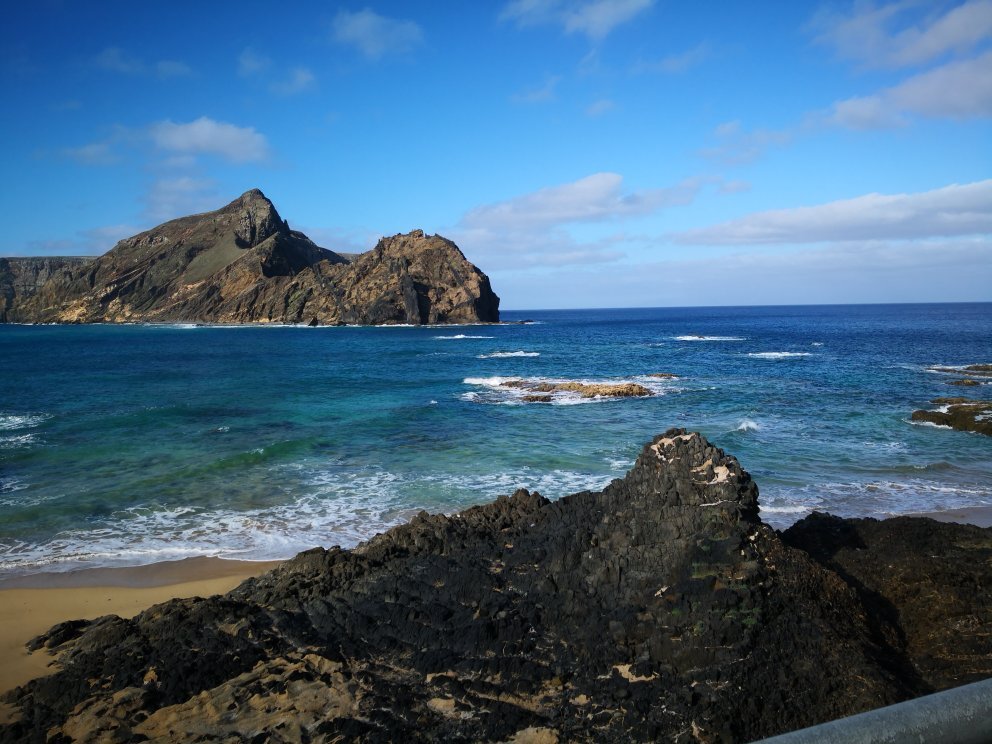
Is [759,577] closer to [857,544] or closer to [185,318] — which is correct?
[857,544]

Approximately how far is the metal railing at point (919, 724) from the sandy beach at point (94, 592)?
9.35 meters

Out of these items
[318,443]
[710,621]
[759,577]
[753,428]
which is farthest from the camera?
[753,428]

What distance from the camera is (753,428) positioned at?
23297 mm

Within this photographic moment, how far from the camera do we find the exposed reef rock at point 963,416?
896 inches

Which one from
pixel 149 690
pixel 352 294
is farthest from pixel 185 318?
pixel 149 690

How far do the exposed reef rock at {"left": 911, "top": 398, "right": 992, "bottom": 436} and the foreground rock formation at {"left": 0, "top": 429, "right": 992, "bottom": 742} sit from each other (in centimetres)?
1787

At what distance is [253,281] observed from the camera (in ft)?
407

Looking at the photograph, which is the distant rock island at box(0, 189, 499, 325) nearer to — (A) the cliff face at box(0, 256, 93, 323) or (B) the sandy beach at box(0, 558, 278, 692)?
(A) the cliff face at box(0, 256, 93, 323)

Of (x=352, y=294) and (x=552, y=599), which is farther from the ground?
(x=352, y=294)

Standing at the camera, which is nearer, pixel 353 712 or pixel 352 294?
pixel 353 712

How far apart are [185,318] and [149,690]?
443 ft

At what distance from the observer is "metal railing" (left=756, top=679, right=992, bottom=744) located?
136cm

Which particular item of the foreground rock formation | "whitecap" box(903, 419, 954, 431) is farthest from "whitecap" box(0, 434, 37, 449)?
"whitecap" box(903, 419, 954, 431)

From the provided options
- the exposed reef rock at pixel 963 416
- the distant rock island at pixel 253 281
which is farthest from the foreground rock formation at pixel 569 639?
the distant rock island at pixel 253 281
